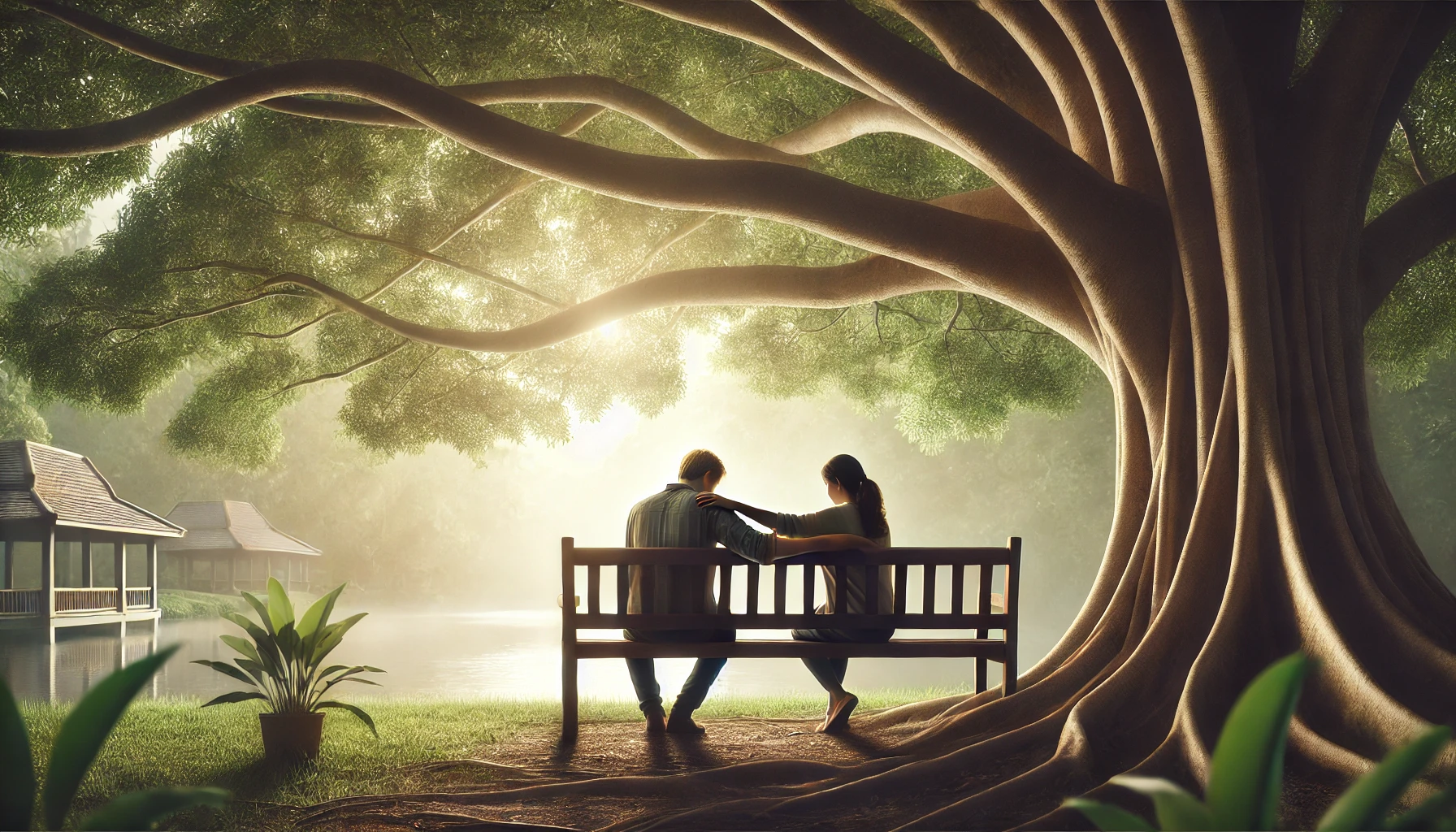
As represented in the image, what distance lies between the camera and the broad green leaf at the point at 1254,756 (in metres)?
1.65

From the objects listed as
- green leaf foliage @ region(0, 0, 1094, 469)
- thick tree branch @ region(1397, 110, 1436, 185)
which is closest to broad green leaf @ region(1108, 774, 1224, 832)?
green leaf foliage @ region(0, 0, 1094, 469)

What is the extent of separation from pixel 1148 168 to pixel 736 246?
5.96 metres

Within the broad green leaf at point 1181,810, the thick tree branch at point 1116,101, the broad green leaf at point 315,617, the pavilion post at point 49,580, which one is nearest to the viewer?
the broad green leaf at point 1181,810

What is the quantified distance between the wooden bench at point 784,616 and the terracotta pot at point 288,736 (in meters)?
1.32

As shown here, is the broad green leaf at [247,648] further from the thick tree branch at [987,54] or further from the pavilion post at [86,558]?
the pavilion post at [86,558]

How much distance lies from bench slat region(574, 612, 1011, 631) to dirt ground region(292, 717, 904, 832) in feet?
2.01

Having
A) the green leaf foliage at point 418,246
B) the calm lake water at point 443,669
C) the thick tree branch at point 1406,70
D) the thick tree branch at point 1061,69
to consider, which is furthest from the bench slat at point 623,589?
the green leaf foliage at point 418,246

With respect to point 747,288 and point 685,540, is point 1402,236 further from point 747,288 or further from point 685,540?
point 685,540

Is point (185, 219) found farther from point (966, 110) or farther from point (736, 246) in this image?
point (966, 110)

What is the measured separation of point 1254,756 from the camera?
1.71 metres

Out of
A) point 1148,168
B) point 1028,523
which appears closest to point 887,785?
point 1148,168

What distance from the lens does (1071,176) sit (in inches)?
213

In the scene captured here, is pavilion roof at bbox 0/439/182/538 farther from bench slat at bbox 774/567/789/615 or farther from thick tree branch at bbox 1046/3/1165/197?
thick tree branch at bbox 1046/3/1165/197

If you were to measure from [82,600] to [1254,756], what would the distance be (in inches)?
1118
